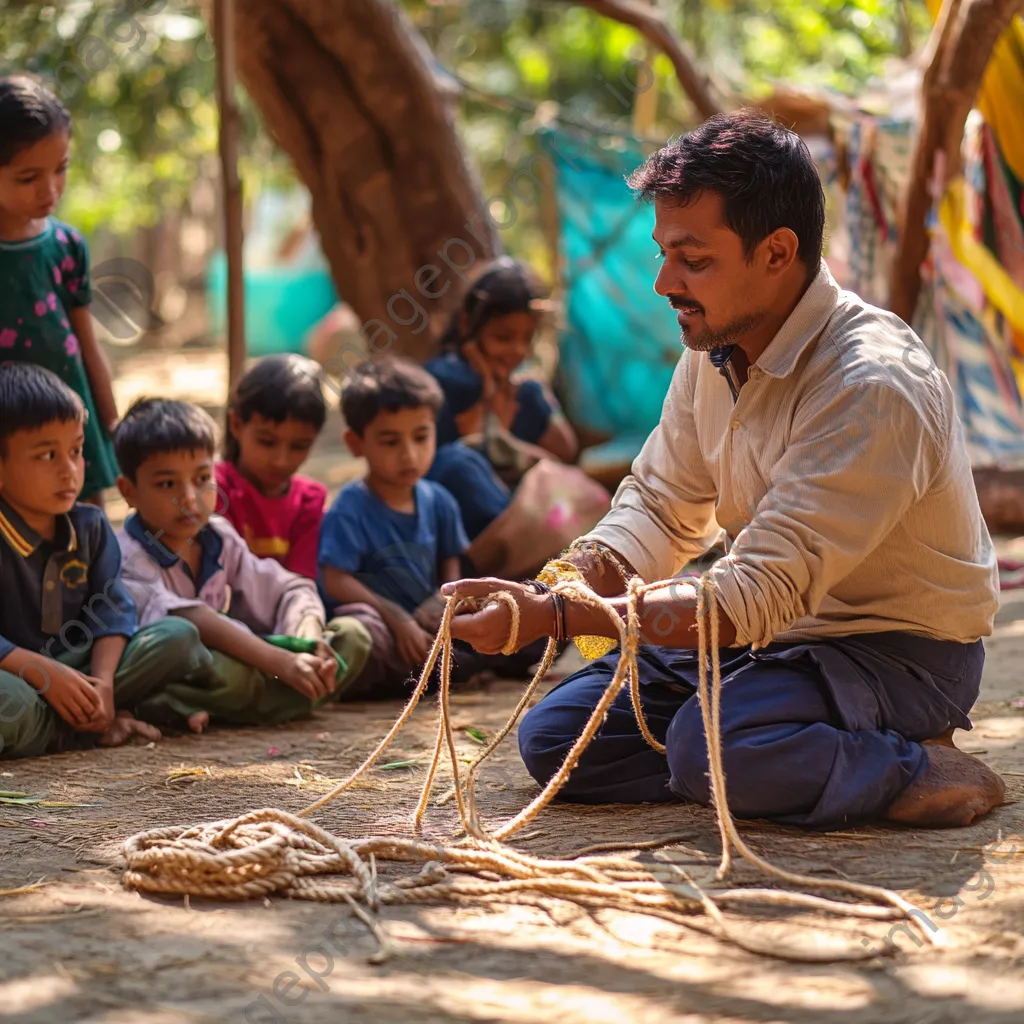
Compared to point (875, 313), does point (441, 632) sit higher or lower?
lower

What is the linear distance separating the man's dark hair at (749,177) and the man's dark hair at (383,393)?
159cm

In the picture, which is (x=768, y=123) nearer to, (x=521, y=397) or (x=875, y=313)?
(x=875, y=313)

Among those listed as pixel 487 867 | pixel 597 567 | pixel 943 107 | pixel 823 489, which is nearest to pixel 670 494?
pixel 597 567

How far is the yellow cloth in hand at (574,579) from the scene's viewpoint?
2633mm

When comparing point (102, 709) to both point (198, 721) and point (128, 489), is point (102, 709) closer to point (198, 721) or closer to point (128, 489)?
point (198, 721)

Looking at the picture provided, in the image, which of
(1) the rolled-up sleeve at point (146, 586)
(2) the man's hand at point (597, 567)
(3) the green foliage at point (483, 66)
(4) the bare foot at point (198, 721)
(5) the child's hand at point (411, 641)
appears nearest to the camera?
(2) the man's hand at point (597, 567)

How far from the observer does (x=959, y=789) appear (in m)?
2.64

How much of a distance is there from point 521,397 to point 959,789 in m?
3.08

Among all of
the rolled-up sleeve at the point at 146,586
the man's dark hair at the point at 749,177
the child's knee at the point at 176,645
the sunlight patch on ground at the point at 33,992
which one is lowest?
the sunlight patch on ground at the point at 33,992

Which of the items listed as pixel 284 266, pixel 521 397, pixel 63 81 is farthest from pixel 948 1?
pixel 284 266

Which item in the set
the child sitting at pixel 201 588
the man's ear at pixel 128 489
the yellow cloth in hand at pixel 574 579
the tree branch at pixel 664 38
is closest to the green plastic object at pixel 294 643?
the child sitting at pixel 201 588

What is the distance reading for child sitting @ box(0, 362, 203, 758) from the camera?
331 centimetres

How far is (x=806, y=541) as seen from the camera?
8.02 ft

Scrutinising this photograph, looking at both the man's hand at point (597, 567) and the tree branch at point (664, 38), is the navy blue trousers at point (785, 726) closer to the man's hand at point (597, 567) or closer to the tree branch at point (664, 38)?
the man's hand at point (597, 567)
